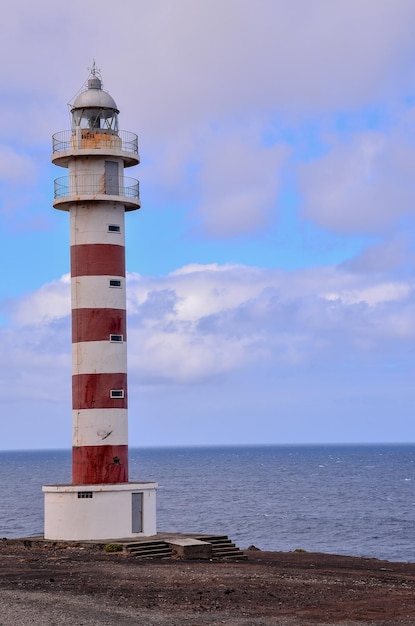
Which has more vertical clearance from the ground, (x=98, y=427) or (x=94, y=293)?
(x=94, y=293)

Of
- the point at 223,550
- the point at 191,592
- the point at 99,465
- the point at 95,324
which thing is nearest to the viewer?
the point at 191,592

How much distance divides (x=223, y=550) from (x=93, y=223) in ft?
36.0

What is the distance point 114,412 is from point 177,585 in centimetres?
1006

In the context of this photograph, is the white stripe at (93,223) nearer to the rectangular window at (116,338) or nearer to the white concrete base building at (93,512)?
the rectangular window at (116,338)

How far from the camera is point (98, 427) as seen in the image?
32.0 metres

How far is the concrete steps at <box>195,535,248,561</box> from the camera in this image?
3030 cm

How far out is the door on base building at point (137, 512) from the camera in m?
31.9

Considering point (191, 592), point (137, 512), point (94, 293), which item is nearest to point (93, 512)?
point (137, 512)

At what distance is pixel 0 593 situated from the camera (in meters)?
21.5

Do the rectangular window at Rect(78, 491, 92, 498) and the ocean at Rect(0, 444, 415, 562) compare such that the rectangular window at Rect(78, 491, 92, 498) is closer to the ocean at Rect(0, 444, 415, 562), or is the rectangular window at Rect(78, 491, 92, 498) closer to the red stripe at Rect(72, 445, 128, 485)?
the red stripe at Rect(72, 445, 128, 485)

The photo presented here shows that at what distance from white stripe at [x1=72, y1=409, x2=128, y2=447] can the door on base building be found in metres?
1.72

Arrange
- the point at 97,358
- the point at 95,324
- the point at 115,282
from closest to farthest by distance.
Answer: the point at 97,358 → the point at 95,324 → the point at 115,282

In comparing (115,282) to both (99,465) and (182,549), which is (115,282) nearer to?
(99,465)

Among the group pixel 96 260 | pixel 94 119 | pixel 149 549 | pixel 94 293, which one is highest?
pixel 94 119
